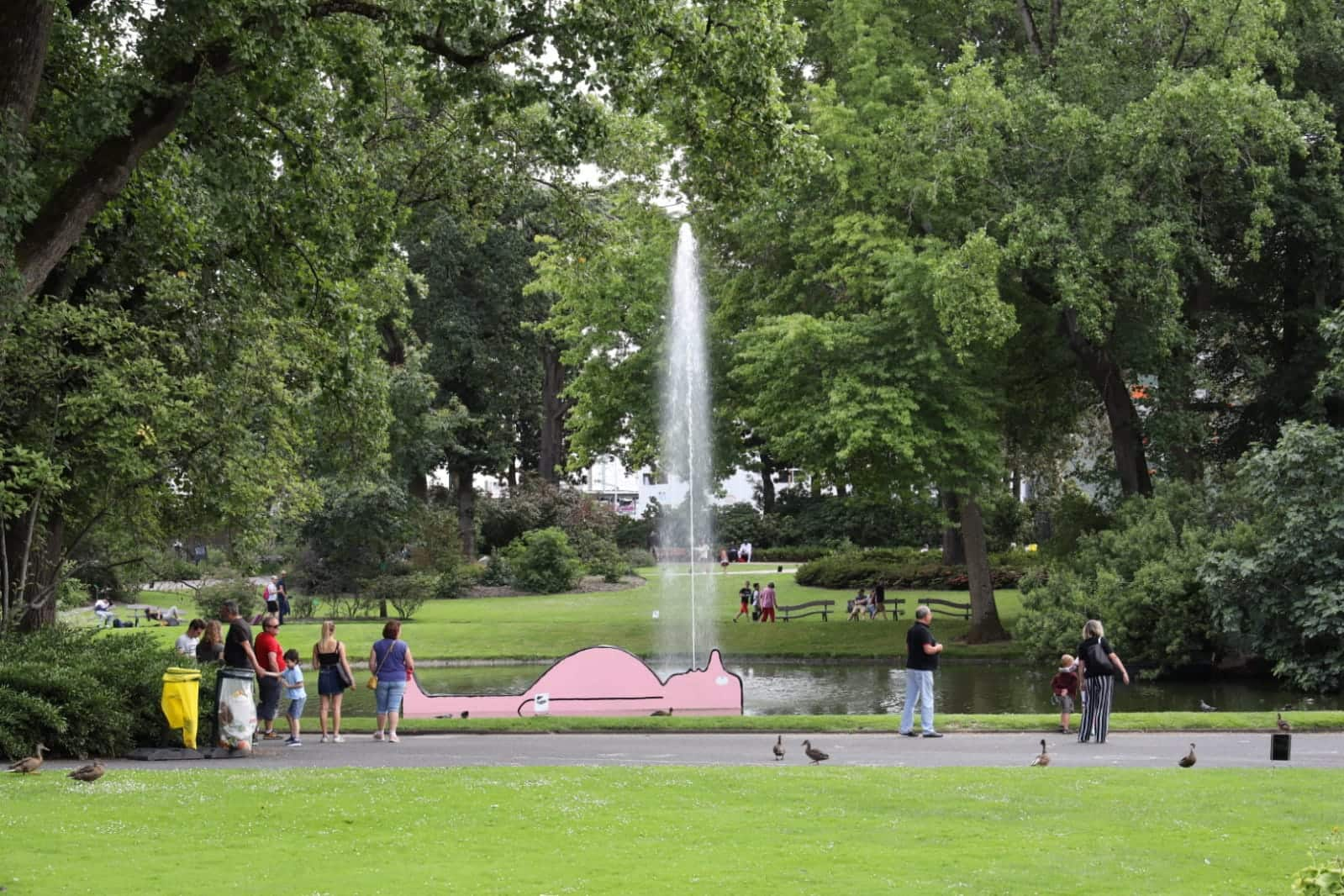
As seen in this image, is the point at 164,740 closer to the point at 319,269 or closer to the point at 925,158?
the point at 319,269

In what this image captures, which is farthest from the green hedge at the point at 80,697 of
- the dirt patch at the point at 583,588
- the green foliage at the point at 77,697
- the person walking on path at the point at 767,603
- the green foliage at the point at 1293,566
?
the dirt patch at the point at 583,588

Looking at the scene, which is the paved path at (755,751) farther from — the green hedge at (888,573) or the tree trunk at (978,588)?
the green hedge at (888,573)

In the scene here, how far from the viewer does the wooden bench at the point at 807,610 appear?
3981 cm

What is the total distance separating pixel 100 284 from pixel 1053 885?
17427mm

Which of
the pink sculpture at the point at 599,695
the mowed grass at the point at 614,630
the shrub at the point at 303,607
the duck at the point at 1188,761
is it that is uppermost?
the shrub at the point at 303,607

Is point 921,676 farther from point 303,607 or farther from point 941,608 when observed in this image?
point 303,607

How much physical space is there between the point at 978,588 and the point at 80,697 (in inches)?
902

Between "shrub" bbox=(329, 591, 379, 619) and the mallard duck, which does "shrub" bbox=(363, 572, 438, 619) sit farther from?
the mallard duck

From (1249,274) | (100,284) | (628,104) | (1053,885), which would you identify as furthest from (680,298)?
(1053,885)

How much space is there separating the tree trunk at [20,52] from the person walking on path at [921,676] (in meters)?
11.6

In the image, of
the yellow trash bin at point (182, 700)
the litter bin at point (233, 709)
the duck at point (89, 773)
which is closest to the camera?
the duck at point (89, 773)

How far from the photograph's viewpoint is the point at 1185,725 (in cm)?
1953

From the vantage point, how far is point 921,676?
60.7ft

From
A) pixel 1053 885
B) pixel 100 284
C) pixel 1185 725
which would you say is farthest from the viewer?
pixel 100 284
